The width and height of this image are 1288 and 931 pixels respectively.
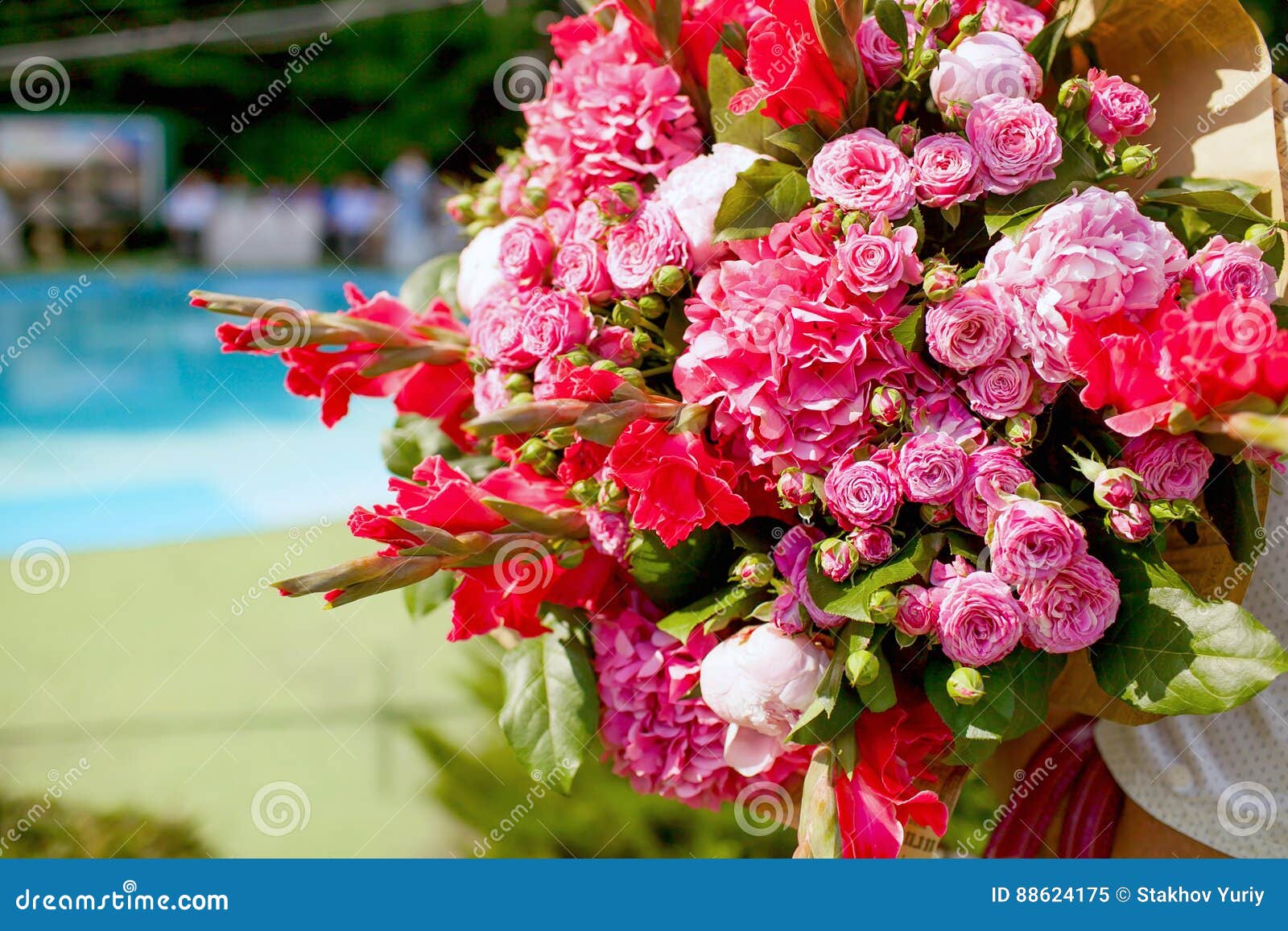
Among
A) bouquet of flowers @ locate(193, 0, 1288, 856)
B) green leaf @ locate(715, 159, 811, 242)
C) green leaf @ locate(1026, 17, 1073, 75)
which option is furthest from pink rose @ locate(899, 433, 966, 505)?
green leaf @ locate(1026, 17, 1073, 75)

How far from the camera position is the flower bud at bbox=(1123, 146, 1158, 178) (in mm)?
766

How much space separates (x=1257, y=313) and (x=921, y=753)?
15.5 inches

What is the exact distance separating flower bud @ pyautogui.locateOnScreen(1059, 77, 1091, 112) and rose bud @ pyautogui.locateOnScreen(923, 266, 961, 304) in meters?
0.18

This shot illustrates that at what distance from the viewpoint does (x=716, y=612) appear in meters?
0.86

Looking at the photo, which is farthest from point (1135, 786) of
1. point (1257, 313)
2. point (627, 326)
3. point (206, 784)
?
point (206, 784)

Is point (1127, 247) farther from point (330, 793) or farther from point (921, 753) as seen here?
point (330, 793)

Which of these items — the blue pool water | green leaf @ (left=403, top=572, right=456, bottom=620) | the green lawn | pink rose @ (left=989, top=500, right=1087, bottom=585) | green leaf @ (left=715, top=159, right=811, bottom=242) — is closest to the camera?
pink rose @ (left=989, top=500, right=1087, bottom=585)

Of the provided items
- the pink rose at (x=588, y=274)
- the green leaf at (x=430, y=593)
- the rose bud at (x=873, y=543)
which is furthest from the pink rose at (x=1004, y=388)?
the green leaf at (x=430, y=593)

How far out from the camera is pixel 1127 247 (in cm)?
71

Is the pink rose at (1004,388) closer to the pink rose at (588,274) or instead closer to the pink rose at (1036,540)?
the pink rose at (1036,540)

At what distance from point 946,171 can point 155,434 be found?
20.9 feet

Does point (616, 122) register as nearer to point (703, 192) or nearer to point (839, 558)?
point (703, 192)

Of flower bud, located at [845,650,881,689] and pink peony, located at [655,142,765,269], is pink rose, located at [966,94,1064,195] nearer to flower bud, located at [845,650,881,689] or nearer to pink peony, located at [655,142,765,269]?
pink peony, located at [655,142,765,269]

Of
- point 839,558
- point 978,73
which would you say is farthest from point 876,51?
point 839,558
